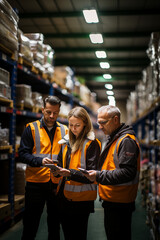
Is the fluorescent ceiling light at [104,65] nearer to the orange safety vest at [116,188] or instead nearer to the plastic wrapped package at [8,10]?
the plastic wrapped package at [8,10]

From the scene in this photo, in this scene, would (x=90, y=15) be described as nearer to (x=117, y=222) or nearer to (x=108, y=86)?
(x=117, y=222)

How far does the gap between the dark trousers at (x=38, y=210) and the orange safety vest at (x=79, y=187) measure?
2.16ft

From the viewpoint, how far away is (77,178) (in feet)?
8.31

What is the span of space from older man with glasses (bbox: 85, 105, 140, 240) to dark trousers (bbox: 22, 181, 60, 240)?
908 mm

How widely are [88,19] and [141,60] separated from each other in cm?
605

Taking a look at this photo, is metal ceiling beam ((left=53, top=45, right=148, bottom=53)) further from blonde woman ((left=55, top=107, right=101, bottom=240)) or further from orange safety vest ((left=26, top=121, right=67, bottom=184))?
blonde woman ((left=55, top=107, right=101, bottom=240))

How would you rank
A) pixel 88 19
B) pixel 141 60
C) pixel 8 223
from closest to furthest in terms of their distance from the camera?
pixel 8 223 → pixel 88 19 → pixel 141 60

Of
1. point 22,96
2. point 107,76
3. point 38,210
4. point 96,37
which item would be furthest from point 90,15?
point 107,76

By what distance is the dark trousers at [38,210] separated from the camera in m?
3.08

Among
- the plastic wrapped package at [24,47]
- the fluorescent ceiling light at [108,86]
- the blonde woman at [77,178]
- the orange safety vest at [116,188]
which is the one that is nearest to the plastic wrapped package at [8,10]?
the plastic wrapped package at [24,47]

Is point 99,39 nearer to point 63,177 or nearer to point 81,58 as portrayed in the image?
point 81,58

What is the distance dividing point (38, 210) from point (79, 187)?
90 cm

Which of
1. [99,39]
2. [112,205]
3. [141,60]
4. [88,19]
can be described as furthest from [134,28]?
[112,205]

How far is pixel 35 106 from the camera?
5699 millimetres
